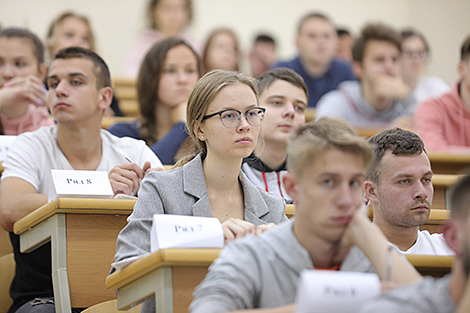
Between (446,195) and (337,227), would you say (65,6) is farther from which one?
(337,227)

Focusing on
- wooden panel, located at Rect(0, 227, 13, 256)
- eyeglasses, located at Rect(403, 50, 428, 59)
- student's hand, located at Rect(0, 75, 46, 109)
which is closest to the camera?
wooden panel, located at Rect(0, 227, 13, 256)

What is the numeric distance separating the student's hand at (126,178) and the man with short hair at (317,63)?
256cm

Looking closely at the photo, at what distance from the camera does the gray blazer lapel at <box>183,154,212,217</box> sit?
179 cm

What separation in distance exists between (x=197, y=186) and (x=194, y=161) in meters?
0.10

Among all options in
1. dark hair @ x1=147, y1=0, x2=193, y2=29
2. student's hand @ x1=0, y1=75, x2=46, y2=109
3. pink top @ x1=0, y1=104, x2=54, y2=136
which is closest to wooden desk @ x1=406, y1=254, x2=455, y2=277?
student's hand @ x1=0, y1=75, x2=46, y2=109

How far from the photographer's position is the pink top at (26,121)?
9.62 feet

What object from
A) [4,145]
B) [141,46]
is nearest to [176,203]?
[4,145]

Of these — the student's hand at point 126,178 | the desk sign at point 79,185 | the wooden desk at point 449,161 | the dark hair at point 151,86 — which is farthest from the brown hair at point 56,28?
the wooden desk at point 449,161

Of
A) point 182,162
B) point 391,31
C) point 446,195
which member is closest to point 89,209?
point 182,162

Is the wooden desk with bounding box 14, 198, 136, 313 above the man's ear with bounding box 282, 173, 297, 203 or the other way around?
the other way around

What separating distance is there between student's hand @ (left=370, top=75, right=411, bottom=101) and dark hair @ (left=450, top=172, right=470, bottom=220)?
8.97 feet

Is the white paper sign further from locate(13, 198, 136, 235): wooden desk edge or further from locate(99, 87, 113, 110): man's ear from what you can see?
locate(13, 198, 136, 235): wooden desk edge

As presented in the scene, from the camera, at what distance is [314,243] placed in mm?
1269

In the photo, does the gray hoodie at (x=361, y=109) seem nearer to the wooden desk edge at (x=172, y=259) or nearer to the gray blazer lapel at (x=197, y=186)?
the gray blazer lapel at (x=197, y=186)
